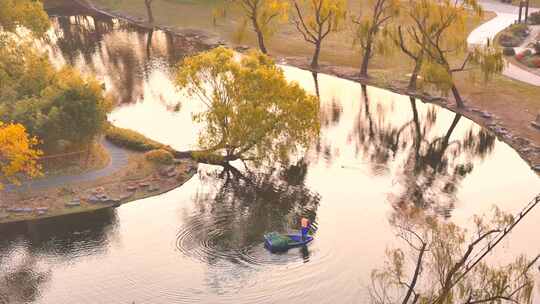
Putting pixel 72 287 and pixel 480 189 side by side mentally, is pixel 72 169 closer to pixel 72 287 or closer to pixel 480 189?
pixel 72 287

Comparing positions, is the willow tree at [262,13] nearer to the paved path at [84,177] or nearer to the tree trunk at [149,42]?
the tree trunk at [149,42]

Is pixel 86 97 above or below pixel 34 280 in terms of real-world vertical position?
above

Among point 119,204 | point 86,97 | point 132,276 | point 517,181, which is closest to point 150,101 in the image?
point 86,97

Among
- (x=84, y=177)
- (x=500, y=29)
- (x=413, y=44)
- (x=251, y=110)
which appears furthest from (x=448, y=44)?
(x=84, y=177)

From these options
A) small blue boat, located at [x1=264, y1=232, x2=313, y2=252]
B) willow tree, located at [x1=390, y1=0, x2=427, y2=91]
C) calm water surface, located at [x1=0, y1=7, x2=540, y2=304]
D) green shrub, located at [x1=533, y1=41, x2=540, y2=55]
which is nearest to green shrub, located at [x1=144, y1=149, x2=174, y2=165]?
calm water surface, located at [x1=0, y1=7, x2=540, y2=304]

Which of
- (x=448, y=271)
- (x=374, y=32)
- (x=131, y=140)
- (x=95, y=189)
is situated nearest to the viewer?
(x=448, y=271)

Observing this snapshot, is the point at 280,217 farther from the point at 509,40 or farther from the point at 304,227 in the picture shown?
the point at 509,40

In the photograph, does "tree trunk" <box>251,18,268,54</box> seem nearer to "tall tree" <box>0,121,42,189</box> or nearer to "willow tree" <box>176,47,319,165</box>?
"willow tree" <box>176,47,319,165</box>
